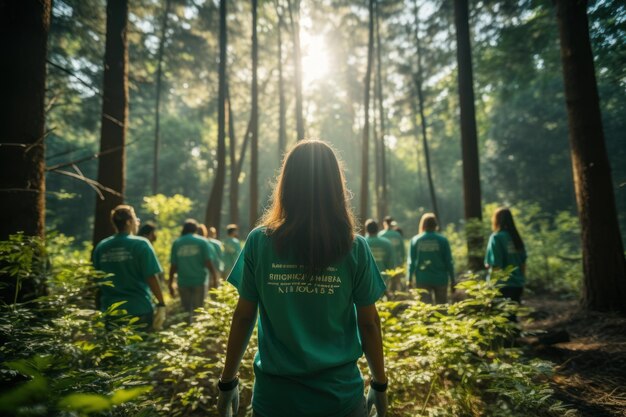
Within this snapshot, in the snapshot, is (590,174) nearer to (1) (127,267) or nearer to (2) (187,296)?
(1) (127,267)

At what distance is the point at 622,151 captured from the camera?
23.4m

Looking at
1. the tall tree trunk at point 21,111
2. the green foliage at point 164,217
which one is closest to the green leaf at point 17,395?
the tall tree trunk at point 21,111

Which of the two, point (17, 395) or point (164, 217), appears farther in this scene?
point (164, 217)

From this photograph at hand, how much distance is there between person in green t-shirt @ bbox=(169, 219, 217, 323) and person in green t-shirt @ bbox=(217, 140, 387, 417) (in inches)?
213

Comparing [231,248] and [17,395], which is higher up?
[231,248]

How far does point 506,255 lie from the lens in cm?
557

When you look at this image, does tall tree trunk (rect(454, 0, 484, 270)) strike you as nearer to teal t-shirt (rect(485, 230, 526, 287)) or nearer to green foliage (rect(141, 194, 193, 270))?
teal t-shirt (rect(485, 230, 526, 287))

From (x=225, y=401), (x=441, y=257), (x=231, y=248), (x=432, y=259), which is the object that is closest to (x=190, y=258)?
(x=231, y=248)

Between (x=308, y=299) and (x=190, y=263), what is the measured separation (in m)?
5.85

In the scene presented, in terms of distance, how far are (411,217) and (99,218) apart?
4411 cm

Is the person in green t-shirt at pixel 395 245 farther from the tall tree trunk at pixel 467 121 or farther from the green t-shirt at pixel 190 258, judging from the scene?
the green t-shirt at pixel 190 258

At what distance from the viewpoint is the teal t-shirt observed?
556 cm

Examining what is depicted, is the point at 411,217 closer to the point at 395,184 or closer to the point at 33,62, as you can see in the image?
the point at 395,184

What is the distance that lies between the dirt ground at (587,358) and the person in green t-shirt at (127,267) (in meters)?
4.37
